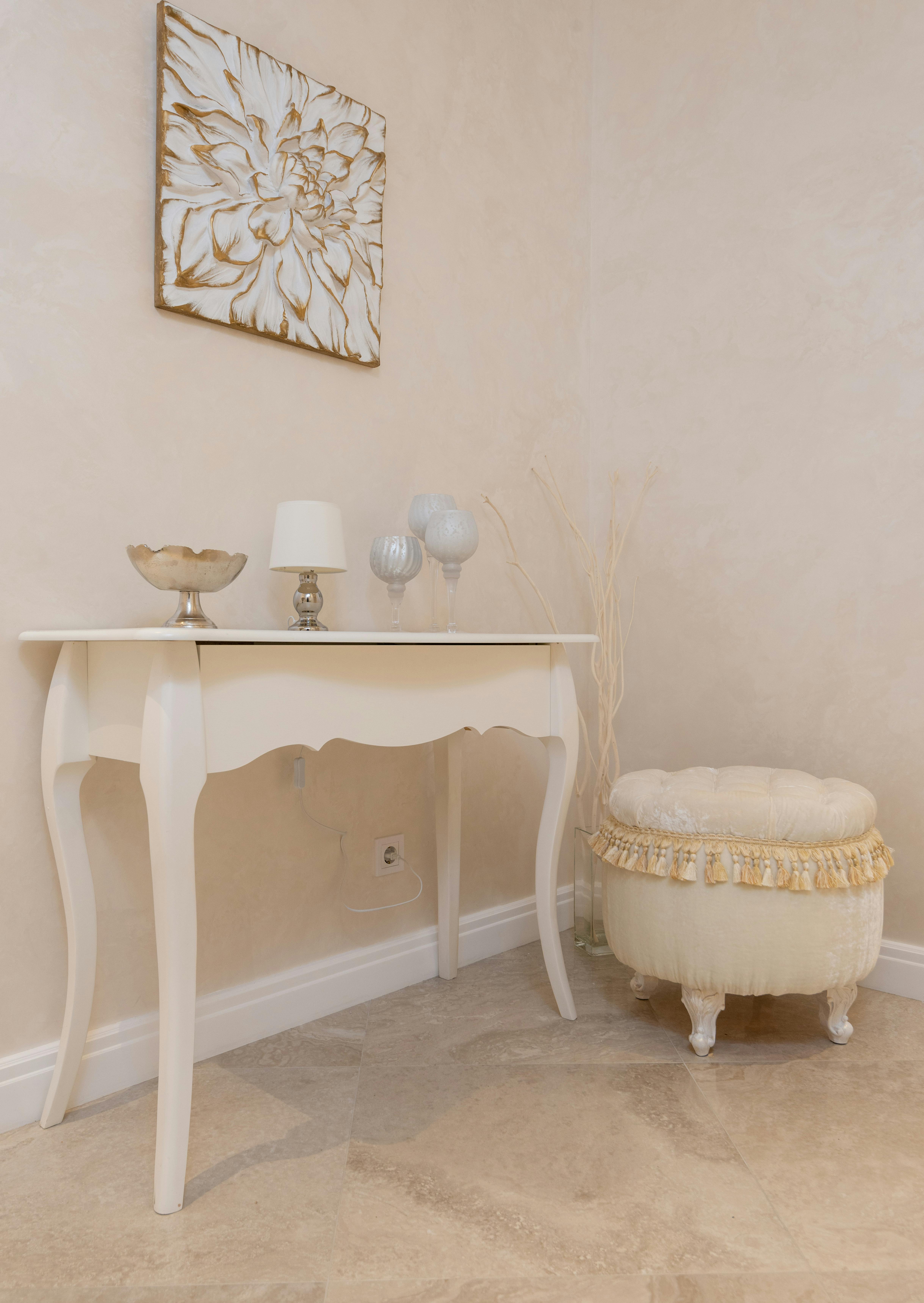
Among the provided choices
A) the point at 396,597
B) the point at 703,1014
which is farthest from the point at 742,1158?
the point at 396,597

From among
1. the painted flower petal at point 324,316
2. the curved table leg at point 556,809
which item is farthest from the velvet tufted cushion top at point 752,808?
the painted flower petal at point 324,316

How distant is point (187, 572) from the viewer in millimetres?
1297

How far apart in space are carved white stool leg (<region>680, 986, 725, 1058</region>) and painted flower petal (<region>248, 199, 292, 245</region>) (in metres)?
1.64

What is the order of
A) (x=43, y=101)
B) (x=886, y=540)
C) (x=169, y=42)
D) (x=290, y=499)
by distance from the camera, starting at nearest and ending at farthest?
(x=43, y=101)
(x=169, y=42)
(x=290, y=499)
(x=886, y=540)

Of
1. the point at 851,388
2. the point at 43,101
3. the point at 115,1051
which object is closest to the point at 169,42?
the point at 43,101

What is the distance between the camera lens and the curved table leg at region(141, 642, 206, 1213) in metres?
1.06

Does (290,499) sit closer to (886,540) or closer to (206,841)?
(206,841)

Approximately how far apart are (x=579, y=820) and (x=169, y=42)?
1.97 meters

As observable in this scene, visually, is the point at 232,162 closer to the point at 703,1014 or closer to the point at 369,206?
the point at 369,206

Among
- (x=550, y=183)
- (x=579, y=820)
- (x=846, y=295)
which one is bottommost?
(x=579, y=820)

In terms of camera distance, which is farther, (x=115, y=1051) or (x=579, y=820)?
(x=579, y=820)

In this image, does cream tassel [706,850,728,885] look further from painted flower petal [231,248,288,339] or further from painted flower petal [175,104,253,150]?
painted flower petal [175,104,253,150]

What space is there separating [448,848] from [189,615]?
87cm

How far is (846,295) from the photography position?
1.96 metres
